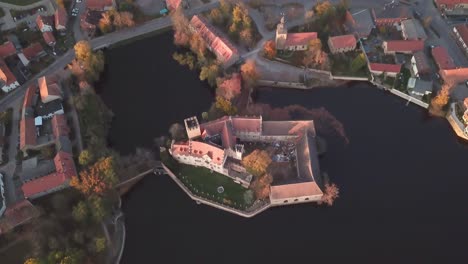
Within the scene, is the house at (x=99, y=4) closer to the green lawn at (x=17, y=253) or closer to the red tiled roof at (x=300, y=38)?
the red tiled roof at (x=300, y=38)

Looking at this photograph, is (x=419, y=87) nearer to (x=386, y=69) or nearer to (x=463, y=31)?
(x=386, y=69)

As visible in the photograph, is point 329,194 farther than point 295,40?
No

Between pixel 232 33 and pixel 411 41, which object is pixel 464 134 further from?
pixel 232 33

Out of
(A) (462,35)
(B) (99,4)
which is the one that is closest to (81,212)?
(B) (99,4)

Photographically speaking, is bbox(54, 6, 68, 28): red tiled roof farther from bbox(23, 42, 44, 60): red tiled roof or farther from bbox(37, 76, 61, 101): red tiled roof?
bbox(37, 76, 61, 101): red tiled roof

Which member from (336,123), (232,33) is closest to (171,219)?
(336,123)

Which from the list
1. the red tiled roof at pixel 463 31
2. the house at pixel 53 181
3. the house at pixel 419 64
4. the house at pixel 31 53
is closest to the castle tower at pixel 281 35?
the house at pixel 419 64

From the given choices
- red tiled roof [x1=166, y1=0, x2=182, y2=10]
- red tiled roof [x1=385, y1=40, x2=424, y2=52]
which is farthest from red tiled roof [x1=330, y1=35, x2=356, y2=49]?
red tiled roof [x1=166, y1=0, x2=182, y2=10]
